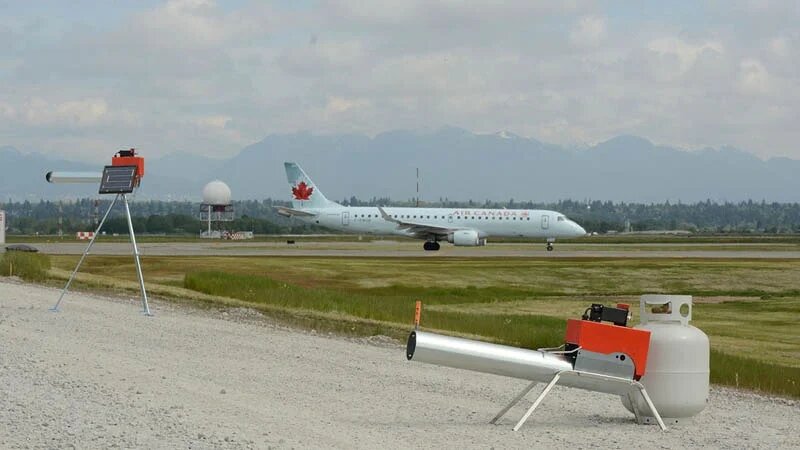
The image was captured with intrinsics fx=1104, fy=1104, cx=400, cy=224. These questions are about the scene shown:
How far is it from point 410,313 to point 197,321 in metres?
7.42

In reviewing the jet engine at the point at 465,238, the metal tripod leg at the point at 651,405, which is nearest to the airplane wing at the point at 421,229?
the jet engine at the point at 465,238

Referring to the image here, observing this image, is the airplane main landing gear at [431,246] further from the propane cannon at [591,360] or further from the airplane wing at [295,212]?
the propane cannon at [591,360]

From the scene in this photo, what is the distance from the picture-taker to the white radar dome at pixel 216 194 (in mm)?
134375

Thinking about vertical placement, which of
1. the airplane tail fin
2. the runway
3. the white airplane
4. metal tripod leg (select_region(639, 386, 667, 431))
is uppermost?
the airplane tail fin

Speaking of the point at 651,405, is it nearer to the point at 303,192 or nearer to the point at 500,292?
the point at 500,292

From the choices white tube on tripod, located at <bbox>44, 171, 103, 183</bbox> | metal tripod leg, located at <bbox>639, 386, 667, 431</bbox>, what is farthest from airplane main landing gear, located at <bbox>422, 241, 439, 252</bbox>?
metal tripod leg, located at <bbox>639, 386, 667, 431</bbox>

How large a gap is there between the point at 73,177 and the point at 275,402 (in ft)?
41.5

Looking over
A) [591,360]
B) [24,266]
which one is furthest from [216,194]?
[591,360]

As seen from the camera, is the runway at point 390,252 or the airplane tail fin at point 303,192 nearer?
the runway at point 390,252

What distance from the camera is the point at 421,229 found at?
73.1 m

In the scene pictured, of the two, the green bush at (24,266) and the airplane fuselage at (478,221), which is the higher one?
the airplane fuselage at (478,221)

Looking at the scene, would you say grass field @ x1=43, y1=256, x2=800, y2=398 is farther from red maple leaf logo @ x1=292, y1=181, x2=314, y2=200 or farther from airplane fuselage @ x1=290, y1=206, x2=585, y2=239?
red maple leaf logo @ x1=292, y1=181, x2=314, y2=200

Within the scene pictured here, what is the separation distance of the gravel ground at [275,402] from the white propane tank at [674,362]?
1.07 feet

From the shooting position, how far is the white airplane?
73750mm
